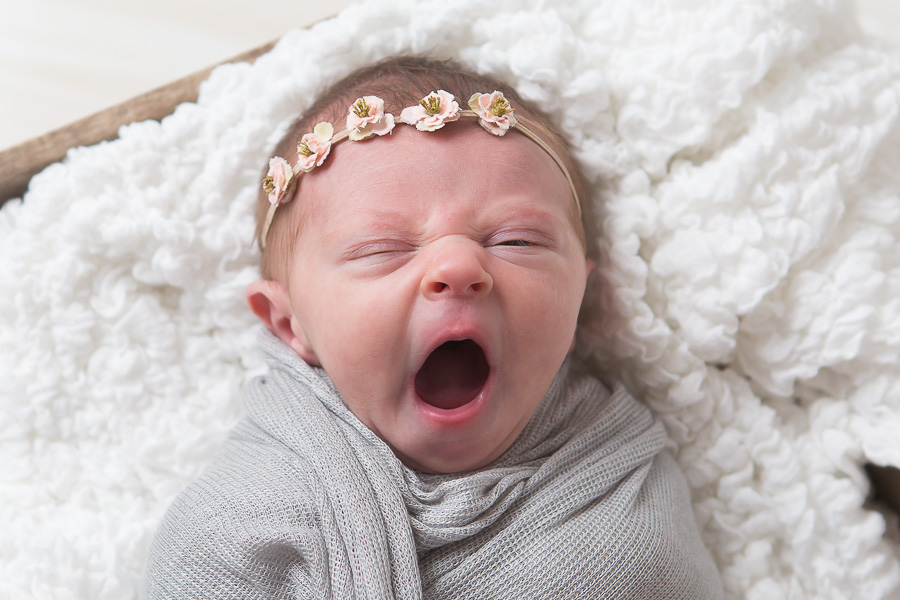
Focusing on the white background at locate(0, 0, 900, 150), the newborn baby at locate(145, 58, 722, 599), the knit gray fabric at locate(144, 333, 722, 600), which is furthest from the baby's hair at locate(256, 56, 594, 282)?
the white background at locate(0, 0, 900, 150)

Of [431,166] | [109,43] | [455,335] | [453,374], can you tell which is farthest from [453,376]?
[109,43]

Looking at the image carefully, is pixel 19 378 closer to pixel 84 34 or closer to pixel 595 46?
pixel 84 34

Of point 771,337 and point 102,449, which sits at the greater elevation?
point 771,337

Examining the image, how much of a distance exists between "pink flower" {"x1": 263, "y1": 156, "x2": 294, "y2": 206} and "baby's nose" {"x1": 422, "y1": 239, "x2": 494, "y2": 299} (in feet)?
0.82

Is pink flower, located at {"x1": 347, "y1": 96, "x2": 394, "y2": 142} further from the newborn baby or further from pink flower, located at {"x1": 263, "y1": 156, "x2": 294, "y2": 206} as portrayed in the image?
pink flower, located at {"x1": 263, "y1": 156, "x2": 294, "y2": 206}

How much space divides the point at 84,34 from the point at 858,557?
1.62 meters

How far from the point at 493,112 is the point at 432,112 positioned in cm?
8

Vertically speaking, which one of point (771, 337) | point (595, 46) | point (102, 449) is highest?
point (595, 46)

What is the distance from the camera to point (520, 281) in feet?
2.90

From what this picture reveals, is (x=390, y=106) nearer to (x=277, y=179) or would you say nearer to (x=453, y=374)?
(x=277, y=179)

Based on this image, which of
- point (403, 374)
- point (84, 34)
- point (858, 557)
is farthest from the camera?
point (84, 34)

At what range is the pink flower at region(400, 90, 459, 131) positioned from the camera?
0.92 metres

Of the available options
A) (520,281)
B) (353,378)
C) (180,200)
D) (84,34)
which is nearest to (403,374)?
(353,378)

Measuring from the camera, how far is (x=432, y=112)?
920 mm
